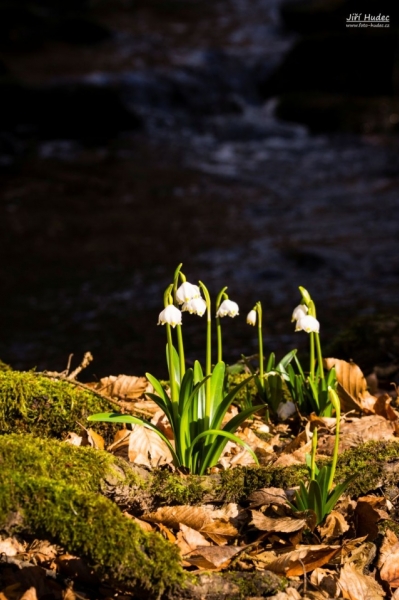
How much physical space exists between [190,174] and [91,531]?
10.5 meters

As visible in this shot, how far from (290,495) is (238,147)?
39.6 ft

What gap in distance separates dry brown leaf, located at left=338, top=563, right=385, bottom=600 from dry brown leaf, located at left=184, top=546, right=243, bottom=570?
0.34 meters

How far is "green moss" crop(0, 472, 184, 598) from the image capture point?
1.96 meters

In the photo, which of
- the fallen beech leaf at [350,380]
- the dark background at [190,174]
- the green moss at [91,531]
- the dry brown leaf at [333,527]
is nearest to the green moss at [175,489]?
the green moss at [91,531]

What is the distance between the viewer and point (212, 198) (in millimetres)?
11016

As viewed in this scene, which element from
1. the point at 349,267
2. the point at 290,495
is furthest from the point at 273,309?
the point at 290,495

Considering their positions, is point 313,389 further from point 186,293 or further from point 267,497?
point 186,293

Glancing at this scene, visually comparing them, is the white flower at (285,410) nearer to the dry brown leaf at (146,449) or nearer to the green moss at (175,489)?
the dry brown leaf at (146,449)

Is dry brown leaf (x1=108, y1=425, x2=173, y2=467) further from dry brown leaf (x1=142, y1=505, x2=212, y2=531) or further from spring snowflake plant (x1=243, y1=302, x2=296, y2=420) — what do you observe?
spring snowflake plant (x1=243, y1=302, x2=296, y2=420)

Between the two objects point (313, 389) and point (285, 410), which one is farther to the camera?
point (285, 410)

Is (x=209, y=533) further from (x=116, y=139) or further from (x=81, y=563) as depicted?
(x=116, y=139)

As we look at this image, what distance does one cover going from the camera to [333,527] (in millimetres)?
2338

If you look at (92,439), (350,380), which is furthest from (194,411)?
(350,380)

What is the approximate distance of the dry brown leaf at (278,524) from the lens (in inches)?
88.4
